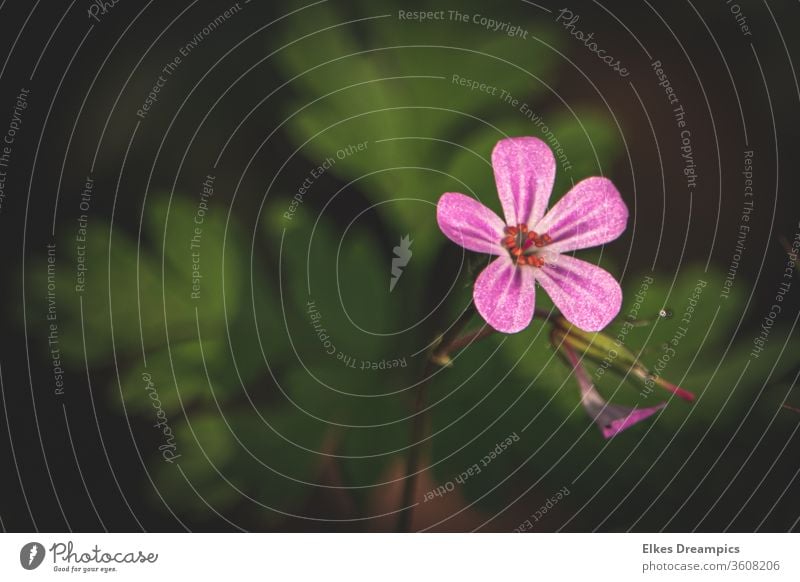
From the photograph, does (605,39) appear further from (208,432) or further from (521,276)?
(208,432)

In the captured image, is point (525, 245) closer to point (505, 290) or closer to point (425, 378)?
point (505, 290)

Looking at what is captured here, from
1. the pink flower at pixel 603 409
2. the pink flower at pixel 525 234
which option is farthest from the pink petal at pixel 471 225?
the pink flower at pixel 603 409
